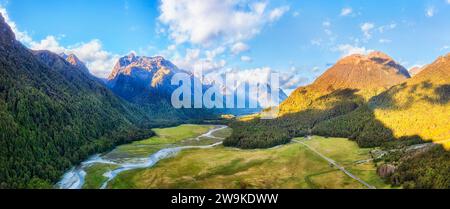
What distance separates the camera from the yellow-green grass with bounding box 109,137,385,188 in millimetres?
110206

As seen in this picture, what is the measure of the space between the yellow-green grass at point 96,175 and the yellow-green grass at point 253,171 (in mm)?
4963

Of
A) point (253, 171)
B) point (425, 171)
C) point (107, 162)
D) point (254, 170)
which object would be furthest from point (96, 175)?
point (425, 171)

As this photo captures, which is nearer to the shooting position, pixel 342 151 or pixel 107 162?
pixel 107 162

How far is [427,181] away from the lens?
8894 cm

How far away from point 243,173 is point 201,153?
51685 millimetres

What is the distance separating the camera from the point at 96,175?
128 metres

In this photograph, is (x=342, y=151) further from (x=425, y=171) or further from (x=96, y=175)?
(x=96, y=175)

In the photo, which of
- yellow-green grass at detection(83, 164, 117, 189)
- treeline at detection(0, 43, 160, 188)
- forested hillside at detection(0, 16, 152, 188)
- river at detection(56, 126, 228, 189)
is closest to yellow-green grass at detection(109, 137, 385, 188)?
yellow-green grass at detection(83, 164, 117, 189)

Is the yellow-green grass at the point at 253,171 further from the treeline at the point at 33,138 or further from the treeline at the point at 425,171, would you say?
the treeline at the point at 33,138

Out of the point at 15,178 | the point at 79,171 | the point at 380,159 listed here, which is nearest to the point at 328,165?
the point at 380,159

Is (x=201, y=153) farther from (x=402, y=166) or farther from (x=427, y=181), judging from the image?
(x=427, y=181)

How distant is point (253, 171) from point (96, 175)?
189 ft
